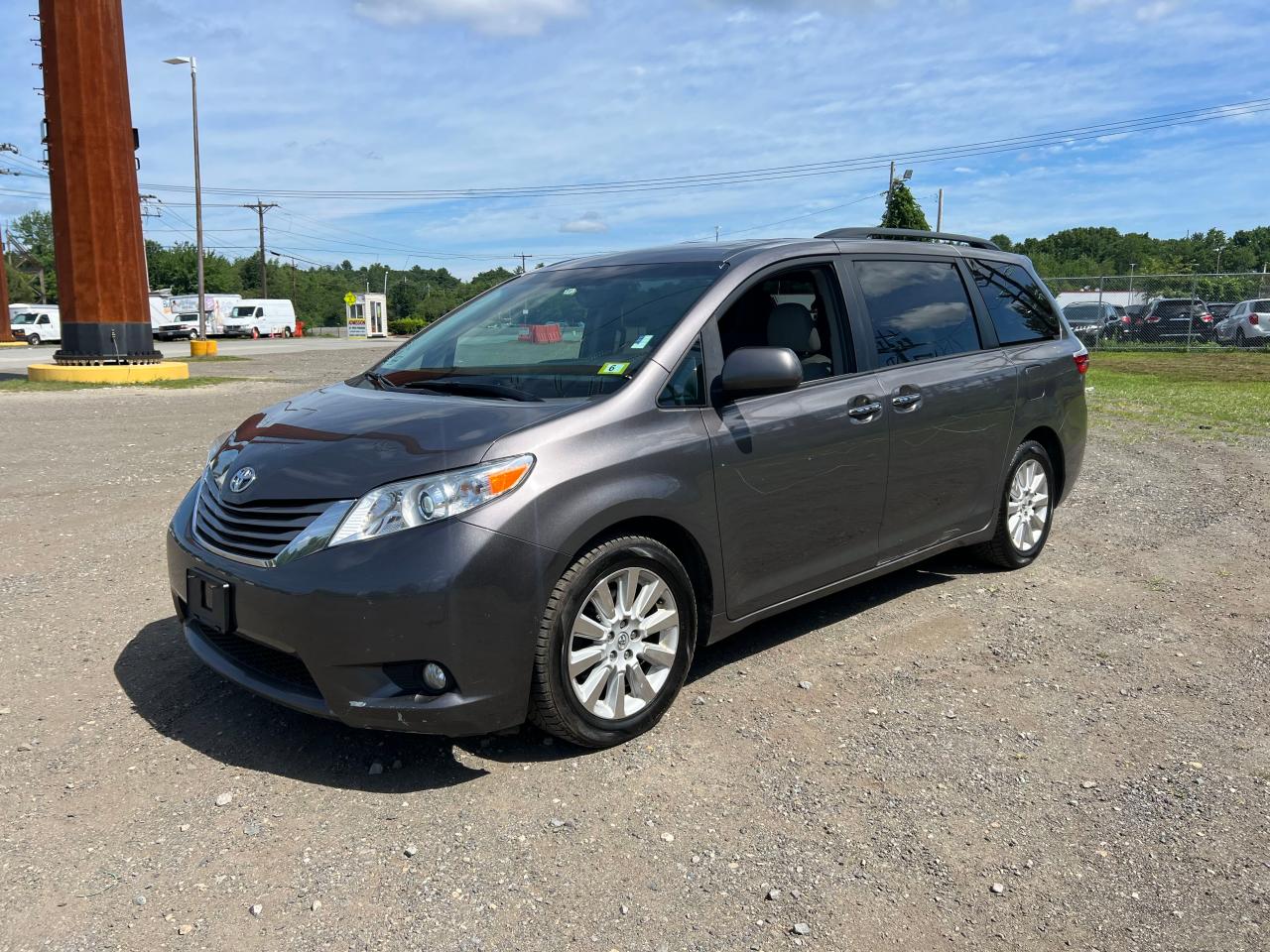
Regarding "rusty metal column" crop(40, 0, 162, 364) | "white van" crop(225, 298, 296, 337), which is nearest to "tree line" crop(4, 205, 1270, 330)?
"white van" crop(225, 298, 296, 337)

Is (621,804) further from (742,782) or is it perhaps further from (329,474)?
(329,474)

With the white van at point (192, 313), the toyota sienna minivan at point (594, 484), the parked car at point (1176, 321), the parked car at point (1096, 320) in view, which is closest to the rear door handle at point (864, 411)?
the toyota sienna minivan at point (594, 484)

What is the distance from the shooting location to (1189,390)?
59.6ft

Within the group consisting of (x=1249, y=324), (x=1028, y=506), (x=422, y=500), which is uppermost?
(x=1249, y=324)

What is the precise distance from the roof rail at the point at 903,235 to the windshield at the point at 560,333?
1063mm

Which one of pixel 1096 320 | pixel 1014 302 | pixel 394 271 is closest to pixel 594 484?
pixel 1014 302

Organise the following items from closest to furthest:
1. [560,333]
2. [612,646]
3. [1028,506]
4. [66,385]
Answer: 1. [612,646]
2. [560,333]
3. [1028,506]
4. [66,385]

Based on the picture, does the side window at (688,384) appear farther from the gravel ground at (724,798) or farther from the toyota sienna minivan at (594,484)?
the gravel ground at (724,798)

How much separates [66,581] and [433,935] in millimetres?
3987

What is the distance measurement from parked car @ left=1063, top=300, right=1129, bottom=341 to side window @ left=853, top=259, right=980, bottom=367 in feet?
92.3

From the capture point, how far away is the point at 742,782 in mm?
3369

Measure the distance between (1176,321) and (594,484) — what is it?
105 ft

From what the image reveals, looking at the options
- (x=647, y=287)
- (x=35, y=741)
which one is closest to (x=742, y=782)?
(x=647, y=287)

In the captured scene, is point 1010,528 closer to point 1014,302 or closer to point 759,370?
point 1014,302
